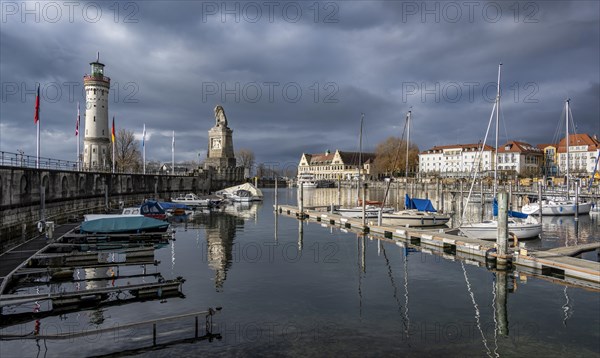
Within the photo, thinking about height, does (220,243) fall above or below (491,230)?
below

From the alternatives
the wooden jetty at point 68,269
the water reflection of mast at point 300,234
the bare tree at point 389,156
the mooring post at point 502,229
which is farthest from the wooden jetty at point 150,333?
the bare tree at point 389,156

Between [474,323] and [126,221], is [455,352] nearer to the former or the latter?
[474,323]

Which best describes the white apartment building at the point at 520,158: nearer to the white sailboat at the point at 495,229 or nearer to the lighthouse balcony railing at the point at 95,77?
the white sailboat at the point at 495,229

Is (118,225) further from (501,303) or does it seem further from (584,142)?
(584,142)

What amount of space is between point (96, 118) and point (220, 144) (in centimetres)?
3755

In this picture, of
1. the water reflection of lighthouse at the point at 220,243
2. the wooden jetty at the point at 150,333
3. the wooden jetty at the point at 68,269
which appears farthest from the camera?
the water reflection of lighthouse at the point at 220,243

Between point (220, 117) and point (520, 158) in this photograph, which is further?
point (520, 158)

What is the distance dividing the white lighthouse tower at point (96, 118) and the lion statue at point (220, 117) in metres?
33.6

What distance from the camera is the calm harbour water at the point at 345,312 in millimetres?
14836

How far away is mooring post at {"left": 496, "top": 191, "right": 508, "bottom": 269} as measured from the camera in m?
26.3

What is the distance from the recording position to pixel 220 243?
124ft

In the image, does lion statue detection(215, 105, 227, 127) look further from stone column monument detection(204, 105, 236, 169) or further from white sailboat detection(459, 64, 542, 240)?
white sailboat detection(459, 64, 542, 240)

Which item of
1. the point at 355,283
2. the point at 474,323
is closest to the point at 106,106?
the point at 355,283

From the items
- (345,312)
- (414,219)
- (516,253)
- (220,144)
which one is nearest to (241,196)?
(220,144)
